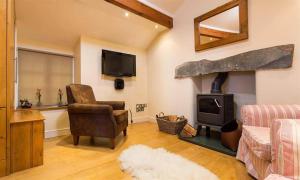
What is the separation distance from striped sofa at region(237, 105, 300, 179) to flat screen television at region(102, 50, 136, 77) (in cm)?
267

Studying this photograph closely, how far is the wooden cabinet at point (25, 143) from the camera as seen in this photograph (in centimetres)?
159

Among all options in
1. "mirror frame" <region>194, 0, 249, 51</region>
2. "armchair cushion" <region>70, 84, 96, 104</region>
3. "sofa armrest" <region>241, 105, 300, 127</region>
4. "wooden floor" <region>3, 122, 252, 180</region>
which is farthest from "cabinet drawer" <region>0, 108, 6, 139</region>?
"mirror frame" <region>194, 0, 249, 51</region>

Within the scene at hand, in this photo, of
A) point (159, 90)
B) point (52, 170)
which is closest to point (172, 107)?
point (159, 90)

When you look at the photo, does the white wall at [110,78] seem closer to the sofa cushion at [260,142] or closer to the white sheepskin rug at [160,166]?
the white sheepskin rug at [160,166]

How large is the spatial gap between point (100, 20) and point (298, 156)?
332cm

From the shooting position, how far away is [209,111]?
2.61m

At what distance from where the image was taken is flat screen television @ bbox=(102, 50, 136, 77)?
11.1ft

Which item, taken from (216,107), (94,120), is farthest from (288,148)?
(94,120)

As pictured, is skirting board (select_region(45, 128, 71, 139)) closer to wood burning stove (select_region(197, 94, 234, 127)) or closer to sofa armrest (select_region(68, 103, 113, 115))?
sofa armrest (select_region(68, 103, 113, 115))

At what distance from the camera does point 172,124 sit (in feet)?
9.55

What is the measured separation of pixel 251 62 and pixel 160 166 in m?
1.96

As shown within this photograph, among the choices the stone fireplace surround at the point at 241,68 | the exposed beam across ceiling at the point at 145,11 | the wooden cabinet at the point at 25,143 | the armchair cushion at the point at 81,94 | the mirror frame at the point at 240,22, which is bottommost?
the wooden cabinet at the point at 25,143

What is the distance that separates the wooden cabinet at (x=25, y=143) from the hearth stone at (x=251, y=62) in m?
2.63

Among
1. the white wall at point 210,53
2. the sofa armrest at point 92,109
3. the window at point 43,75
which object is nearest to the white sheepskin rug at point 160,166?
the sofa armrest at point 92,109
